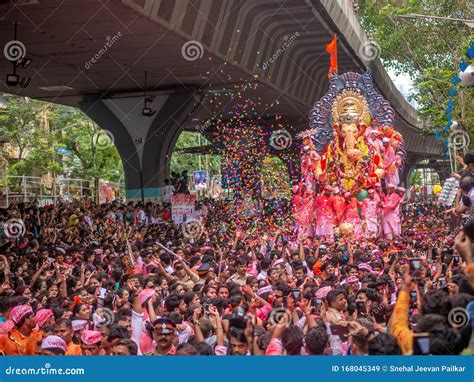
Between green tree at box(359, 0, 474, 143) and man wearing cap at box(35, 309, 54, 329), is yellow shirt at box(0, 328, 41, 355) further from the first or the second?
green tree at box(359, 0, 474, 143)

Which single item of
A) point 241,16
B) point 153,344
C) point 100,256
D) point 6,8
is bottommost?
point 153,344

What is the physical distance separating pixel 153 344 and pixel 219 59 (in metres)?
14.0

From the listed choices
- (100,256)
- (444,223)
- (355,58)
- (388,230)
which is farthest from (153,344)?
(355,58)

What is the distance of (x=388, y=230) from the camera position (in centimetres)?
2091

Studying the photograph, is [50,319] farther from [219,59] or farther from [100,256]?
[219,59]

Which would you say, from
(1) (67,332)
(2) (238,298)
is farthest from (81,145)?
(1) (67,332)
